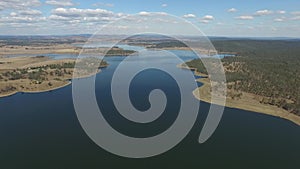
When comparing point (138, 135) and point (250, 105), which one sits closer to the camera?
point (138, 135)

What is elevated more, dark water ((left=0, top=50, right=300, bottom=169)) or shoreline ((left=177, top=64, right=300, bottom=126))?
shoreline ((left=177, top=64, right=300, bottom=126))

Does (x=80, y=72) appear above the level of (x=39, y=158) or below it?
above

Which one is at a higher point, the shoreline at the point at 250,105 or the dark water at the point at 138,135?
the shoreline at the point at 250,105

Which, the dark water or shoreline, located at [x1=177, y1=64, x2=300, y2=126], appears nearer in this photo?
the dark water

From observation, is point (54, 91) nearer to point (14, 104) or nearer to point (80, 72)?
point (14, 104)

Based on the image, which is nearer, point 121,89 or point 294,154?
point 294,154

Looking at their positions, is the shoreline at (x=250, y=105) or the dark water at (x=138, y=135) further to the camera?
the shoreline at (x=250, y=105)

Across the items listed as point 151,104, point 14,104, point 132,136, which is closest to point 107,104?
point 151,104

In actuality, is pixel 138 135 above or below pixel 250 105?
below
